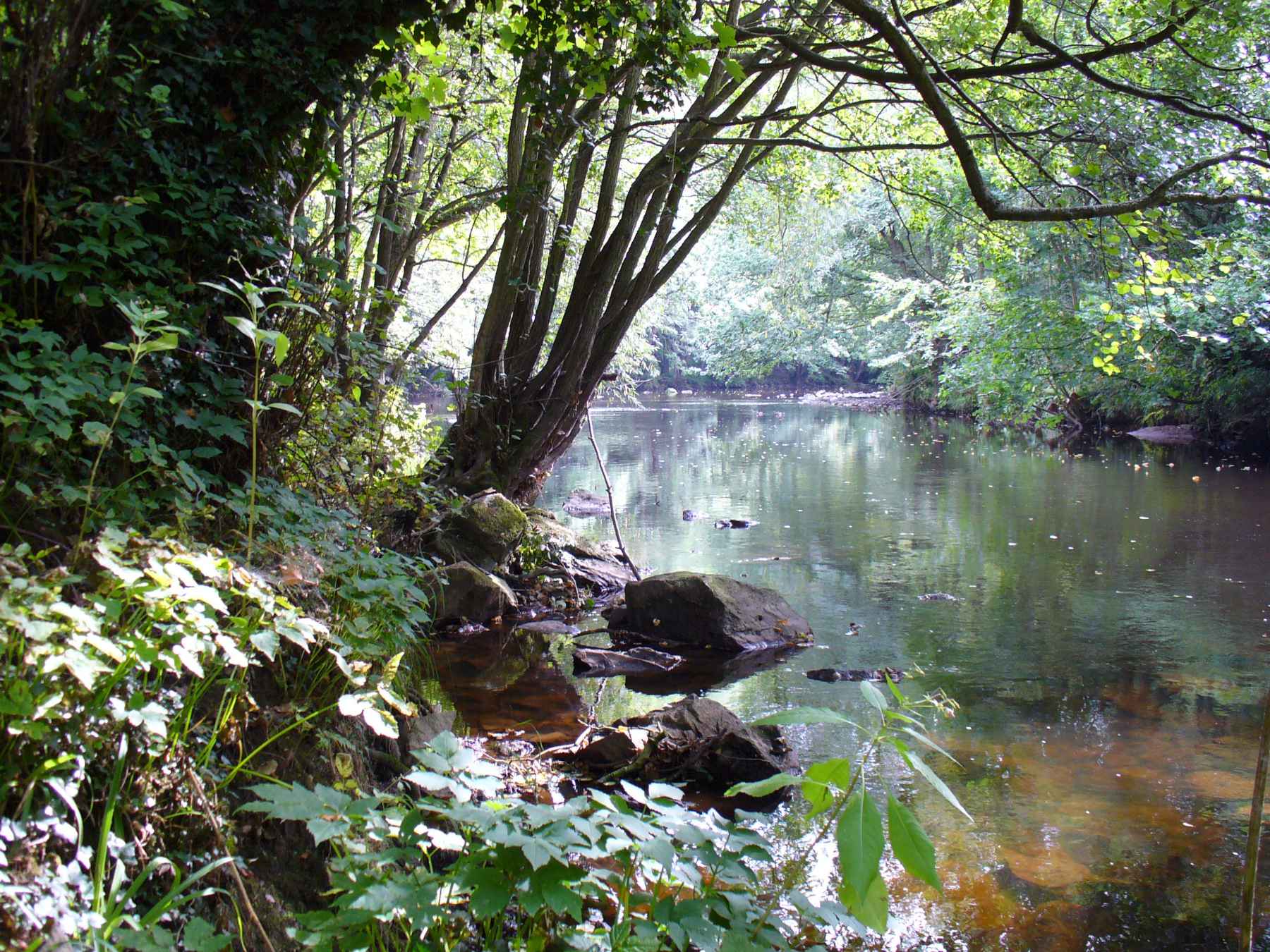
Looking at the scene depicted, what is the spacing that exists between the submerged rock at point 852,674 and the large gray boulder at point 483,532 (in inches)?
127

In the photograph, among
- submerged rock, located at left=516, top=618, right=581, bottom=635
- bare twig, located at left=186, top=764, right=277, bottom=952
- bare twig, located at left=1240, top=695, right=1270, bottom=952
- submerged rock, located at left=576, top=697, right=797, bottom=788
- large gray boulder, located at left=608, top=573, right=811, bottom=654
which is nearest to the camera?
bare twig, located at left=1240, top=695, right=1270, bottom=952

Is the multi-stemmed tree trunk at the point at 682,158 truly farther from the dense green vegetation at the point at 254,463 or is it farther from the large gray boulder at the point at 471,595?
the large gray boulder at the point at 471,595

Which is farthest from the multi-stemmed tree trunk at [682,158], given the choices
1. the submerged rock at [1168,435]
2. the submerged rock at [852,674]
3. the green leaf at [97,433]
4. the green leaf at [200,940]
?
the submerged rock at [1168,435]

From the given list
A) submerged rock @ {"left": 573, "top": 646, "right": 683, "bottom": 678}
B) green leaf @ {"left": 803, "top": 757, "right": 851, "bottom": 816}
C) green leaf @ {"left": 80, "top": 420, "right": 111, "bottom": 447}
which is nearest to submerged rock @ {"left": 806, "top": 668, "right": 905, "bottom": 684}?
submerged rock @ {"left": 573, "top": 646, "right": 683, "bottom": 678}

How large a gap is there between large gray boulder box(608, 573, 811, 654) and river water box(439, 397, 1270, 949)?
0.31 metres

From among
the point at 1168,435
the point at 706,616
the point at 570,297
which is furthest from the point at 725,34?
the point at 1168,435

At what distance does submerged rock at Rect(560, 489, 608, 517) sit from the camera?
523 inches

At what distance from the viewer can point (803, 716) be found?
1786 mm

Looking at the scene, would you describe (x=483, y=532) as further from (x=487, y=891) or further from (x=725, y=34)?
(x=487, y=891)

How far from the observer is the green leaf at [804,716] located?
168 centimetres

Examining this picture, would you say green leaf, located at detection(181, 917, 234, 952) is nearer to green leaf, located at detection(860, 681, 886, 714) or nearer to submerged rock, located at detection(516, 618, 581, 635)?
green leaf, located at detection(860, 681, 886, 714)

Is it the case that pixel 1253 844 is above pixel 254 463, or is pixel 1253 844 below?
below

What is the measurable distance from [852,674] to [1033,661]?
146 cm

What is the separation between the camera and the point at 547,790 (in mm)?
4086
